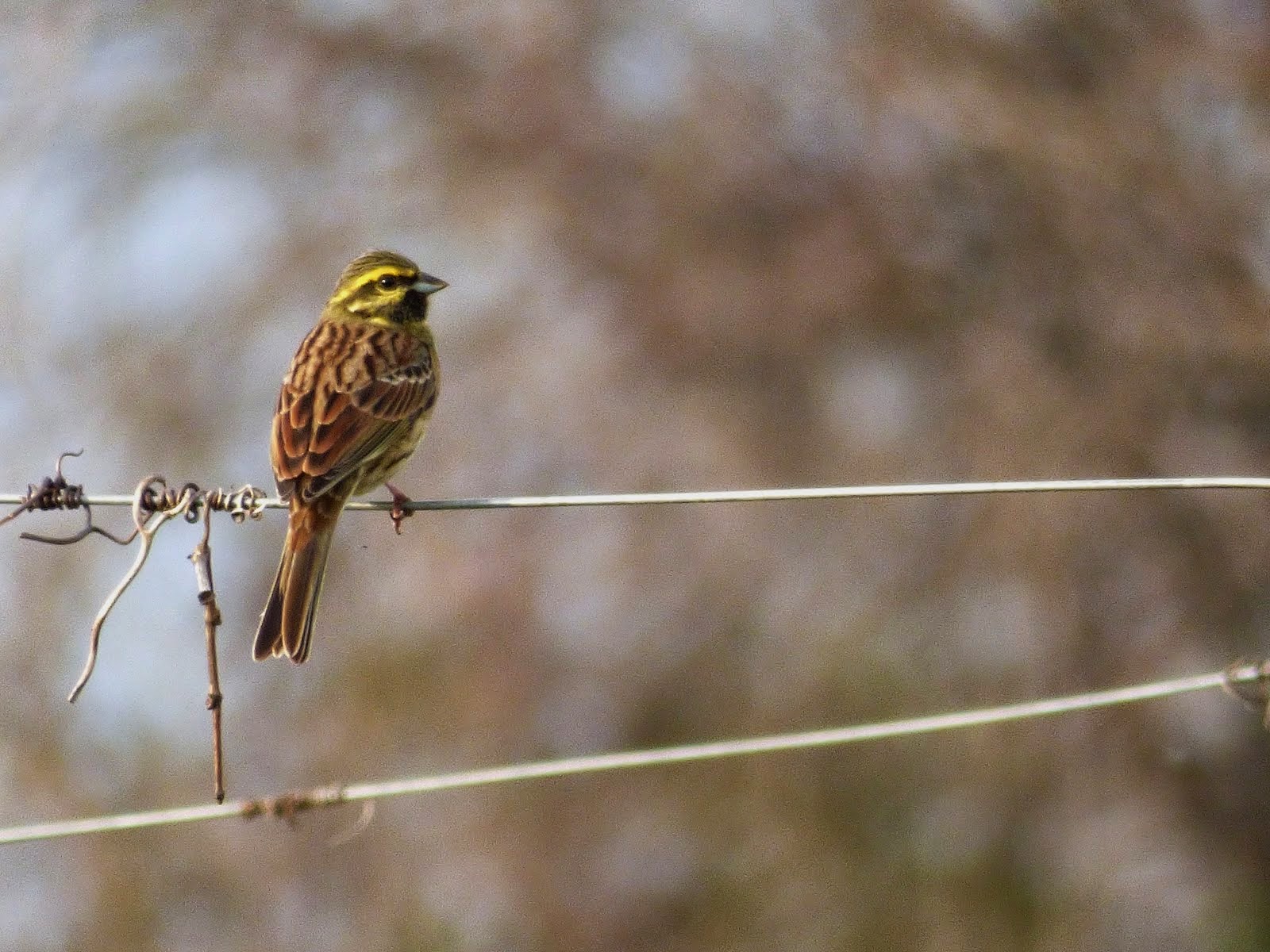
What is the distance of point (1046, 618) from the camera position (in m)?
16.1

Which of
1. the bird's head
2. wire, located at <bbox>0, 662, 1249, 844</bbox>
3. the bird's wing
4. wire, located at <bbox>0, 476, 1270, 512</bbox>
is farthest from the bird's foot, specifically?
wire, located at <bbox>0, 476, 1270, 512</bbox>

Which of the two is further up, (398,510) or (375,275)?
(375,275)

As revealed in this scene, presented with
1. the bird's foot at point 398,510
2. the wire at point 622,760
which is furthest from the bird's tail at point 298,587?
the wire at point 622,760

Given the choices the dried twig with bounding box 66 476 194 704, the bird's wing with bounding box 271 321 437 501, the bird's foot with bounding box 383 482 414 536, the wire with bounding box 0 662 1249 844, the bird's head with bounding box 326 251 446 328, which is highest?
the bird's head with bounding box 326 251 446 328

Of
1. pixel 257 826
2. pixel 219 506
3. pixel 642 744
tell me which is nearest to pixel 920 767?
pixel 642 744

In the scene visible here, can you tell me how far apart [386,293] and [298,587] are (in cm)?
202

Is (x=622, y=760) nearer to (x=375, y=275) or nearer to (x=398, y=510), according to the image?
(x=398, y=510)

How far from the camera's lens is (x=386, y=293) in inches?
311

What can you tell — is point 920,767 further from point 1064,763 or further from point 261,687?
point 261,687

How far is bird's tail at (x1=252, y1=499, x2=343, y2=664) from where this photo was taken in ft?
19.6

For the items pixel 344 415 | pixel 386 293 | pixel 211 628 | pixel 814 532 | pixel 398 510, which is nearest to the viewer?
pixel 211 628

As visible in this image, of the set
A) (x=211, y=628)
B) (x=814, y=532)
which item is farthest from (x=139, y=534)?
(x=814, y=532)

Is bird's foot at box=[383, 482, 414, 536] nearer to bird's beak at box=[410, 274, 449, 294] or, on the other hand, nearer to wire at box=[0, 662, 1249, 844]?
wire at box=[0, 662, 1249, 844]

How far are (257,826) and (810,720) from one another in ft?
14.4
